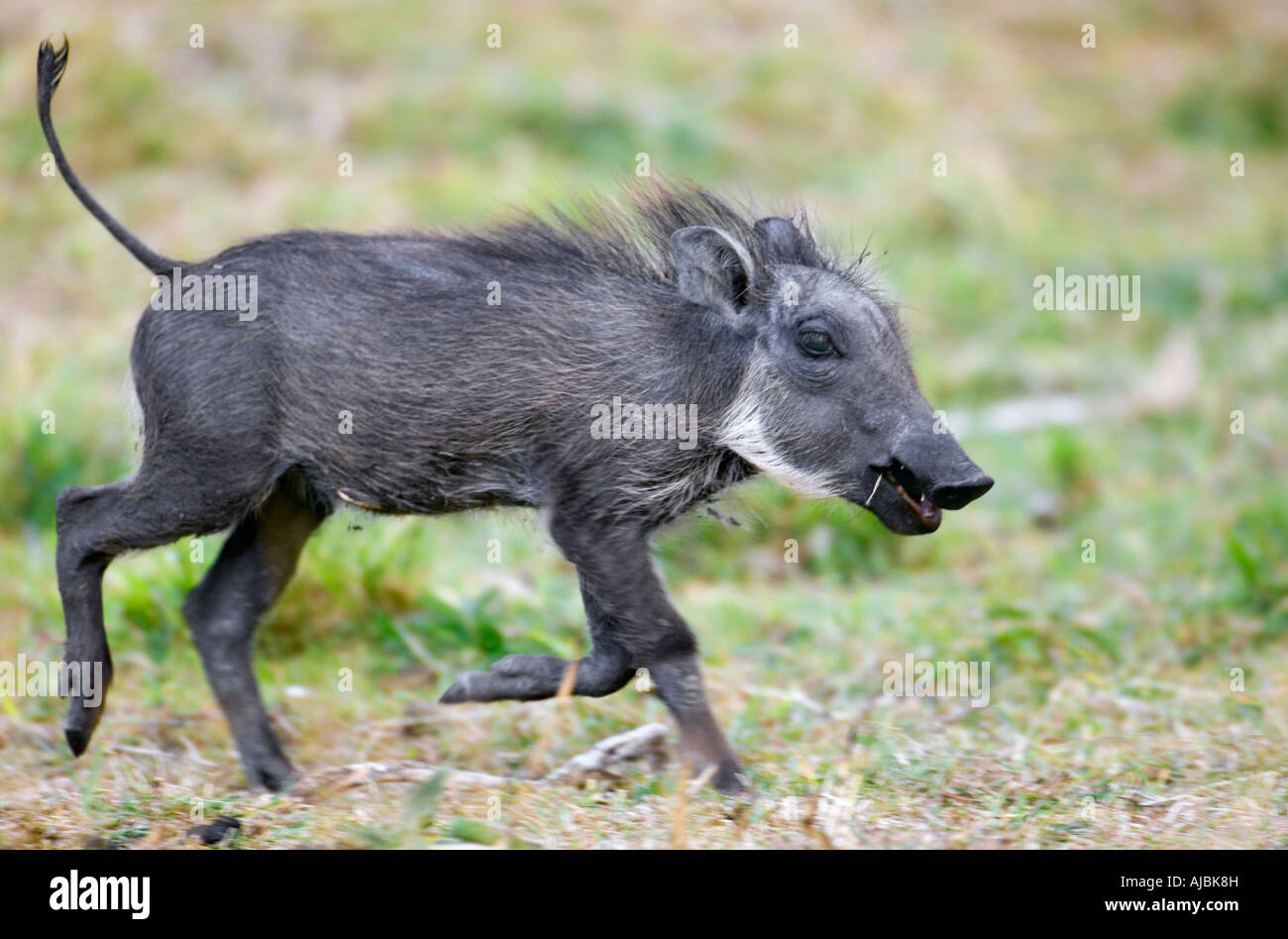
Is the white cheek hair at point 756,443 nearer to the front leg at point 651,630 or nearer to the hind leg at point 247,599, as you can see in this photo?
the front leg at point 651,630

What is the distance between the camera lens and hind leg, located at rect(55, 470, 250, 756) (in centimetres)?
476

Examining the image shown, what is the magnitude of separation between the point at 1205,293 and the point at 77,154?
24.2 feet

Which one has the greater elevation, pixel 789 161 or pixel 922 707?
pixel 789 161

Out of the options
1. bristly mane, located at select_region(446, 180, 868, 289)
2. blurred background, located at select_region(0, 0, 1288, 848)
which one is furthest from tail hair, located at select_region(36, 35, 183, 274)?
bristly mane, located at select_region(446, 180, 868, 289)

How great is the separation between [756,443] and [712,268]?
538 millimetres

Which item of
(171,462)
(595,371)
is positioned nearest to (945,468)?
(595,371)

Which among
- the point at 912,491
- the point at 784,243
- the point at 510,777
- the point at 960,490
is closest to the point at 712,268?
the point at 784,243

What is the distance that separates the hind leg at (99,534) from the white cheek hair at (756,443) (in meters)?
1.49

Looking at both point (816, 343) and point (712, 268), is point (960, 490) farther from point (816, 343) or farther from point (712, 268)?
point (712, 268)

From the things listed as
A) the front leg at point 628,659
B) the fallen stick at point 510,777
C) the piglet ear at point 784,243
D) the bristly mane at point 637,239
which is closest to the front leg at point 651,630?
the front leg at point 628,659

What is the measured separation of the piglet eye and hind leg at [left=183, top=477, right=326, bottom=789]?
168 cm

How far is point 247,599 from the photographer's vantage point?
514 cm

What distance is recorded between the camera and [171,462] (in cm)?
475
